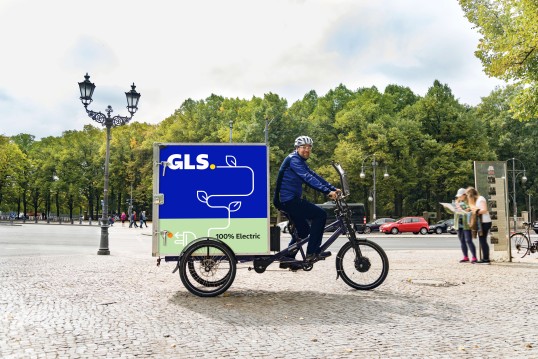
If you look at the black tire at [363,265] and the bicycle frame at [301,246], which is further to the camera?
the black tire at [363,265]

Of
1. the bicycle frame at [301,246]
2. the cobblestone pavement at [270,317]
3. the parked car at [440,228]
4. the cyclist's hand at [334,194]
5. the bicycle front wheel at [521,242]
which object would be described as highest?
the cyclist's hand at [334,194]

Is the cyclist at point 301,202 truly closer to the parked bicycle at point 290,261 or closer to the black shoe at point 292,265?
the black shoe at point 292,265

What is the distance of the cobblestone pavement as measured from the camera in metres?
4.57

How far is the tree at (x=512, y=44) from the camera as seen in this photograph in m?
16.3

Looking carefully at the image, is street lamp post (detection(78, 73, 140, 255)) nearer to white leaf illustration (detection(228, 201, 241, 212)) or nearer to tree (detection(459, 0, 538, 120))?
white leaf illustration (detection(228, 201, 241, 212))

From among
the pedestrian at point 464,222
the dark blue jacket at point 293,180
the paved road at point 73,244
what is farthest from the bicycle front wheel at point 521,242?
the dark blue jacket at point 293,180

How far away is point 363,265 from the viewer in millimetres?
7676

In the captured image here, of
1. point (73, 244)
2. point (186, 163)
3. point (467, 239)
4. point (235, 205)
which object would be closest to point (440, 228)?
point (73, 244)

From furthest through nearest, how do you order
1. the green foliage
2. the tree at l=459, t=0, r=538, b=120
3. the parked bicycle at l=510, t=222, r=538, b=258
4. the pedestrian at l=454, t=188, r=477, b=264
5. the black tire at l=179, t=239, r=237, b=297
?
the green foliage
the tree at l=459, t=0, r=538, b=120
the parked bicycle at l=510, t=222, r=538, b=258
the pedestrian at l=454, t=188, r=477, b=264
the black tire at l=179, t=239, r=237, b=297

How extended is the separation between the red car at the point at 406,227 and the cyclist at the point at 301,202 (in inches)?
1376

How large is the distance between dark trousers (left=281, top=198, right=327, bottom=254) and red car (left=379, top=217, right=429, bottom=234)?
3496cm

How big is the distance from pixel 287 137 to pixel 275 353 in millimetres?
47904

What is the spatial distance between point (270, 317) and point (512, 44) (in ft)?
48.3

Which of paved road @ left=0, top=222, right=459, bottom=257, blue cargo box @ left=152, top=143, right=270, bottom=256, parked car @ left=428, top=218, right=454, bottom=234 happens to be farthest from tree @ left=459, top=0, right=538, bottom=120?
parked car @ left=428, top=218, right=454, bottom=234
